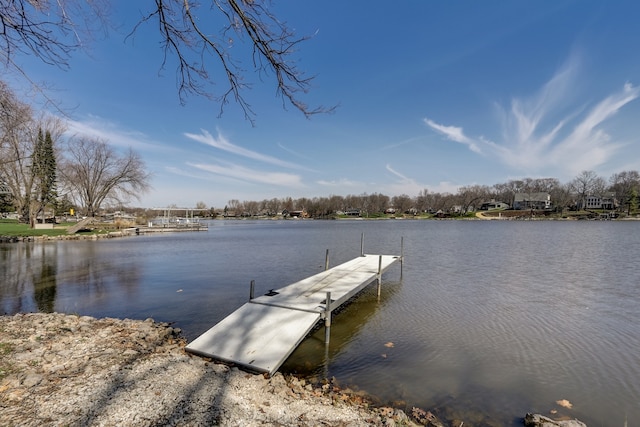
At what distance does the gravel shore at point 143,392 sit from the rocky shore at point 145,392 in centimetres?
1

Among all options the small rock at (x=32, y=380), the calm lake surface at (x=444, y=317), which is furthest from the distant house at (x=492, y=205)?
the small rock at (x=32, y=380)

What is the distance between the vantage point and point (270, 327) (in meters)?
6.31

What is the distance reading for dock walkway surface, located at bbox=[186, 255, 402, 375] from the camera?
5223 millimetres

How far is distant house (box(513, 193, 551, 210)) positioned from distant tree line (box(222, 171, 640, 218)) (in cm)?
228

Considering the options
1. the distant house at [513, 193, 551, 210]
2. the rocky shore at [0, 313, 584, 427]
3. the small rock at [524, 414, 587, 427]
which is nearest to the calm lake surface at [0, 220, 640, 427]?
the small rock at [524, 414, 587, 427]

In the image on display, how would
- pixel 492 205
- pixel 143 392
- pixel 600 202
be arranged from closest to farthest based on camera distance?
pixel 143 392 < pixel 600 202 < pixel 492 205

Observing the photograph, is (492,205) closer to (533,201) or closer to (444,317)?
(533,201)

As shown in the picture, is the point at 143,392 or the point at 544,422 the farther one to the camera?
the point at 544,422

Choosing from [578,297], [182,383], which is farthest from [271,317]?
[578,297]

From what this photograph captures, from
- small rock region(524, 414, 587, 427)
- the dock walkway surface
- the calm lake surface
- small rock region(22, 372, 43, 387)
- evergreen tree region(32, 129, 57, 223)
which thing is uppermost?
evergreen tree region(32, 129, 57, 223)

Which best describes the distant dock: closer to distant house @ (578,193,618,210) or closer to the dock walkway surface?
the dock walkway surface

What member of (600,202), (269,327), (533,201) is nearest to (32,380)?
(269,327)

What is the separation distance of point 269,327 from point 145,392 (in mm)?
2737

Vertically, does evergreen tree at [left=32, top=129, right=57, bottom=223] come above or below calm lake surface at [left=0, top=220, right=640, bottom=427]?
above
